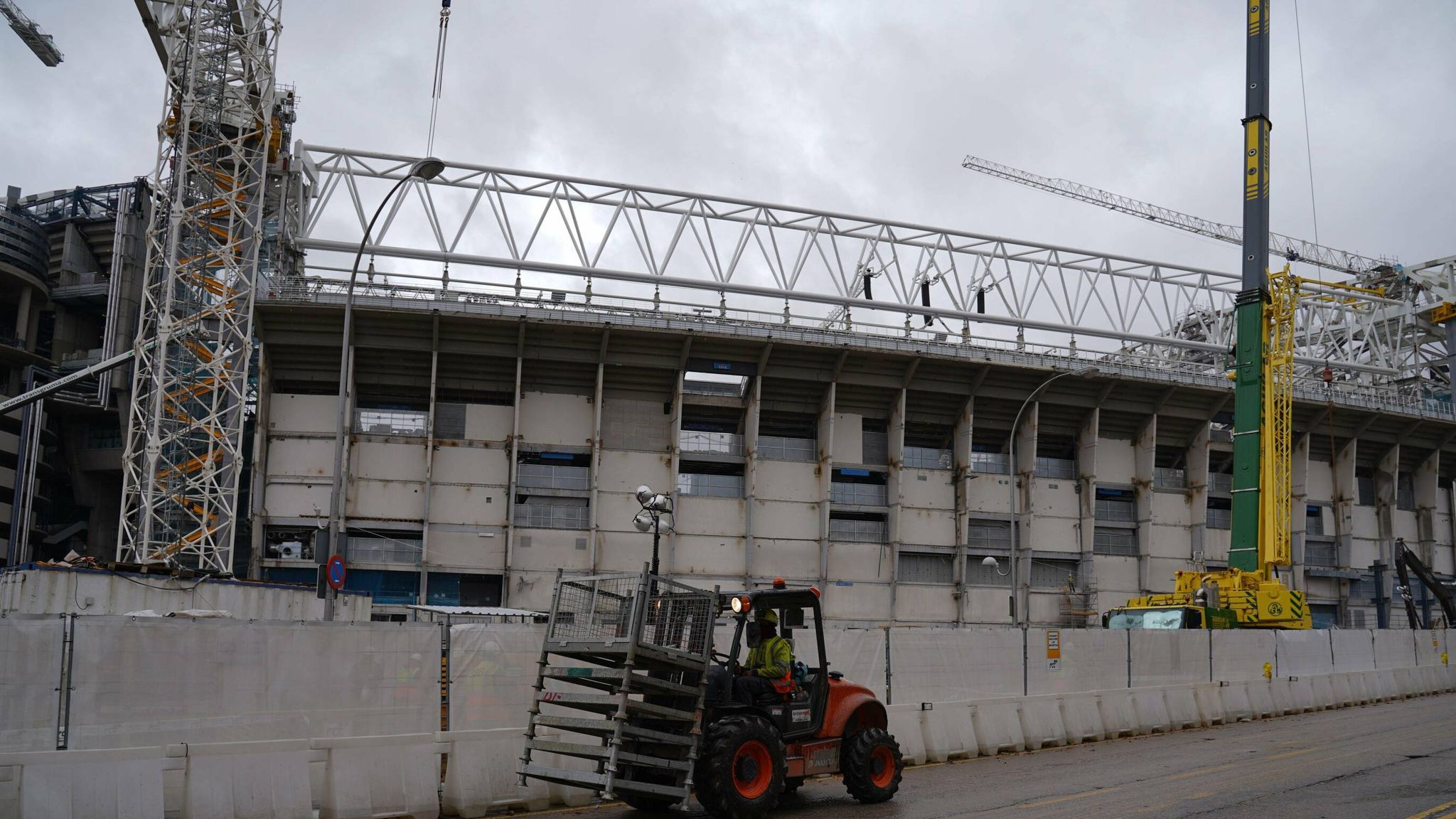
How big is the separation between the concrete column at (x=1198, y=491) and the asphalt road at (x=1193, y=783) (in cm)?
3520

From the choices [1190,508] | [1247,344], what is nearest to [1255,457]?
[1247,344]

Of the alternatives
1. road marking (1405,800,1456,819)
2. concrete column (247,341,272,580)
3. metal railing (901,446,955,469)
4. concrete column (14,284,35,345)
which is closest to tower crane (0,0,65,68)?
concrete column (14,284,35,345)

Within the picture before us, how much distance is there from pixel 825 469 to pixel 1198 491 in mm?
20337

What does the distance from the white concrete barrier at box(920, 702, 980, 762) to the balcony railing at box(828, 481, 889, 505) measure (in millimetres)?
30708

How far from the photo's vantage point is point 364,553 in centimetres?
4291

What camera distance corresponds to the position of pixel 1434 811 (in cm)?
1067

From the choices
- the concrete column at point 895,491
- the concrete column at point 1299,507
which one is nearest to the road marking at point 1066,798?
the concrete column at point 895,491

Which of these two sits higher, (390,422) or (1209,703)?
(390,422)

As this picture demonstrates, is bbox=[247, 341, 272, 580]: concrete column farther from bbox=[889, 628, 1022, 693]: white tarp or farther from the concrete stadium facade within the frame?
bbox=[889, 628, 1022, 693]: white tarp

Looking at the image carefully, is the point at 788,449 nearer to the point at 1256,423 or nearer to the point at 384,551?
the point at 384,551

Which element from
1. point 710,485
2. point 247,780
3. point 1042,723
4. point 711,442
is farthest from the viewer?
point 711,442

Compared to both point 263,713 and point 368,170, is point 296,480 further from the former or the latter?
point 263,713

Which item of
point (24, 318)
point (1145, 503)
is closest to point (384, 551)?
point (24, 318)

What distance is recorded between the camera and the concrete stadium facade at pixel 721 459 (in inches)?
1690
